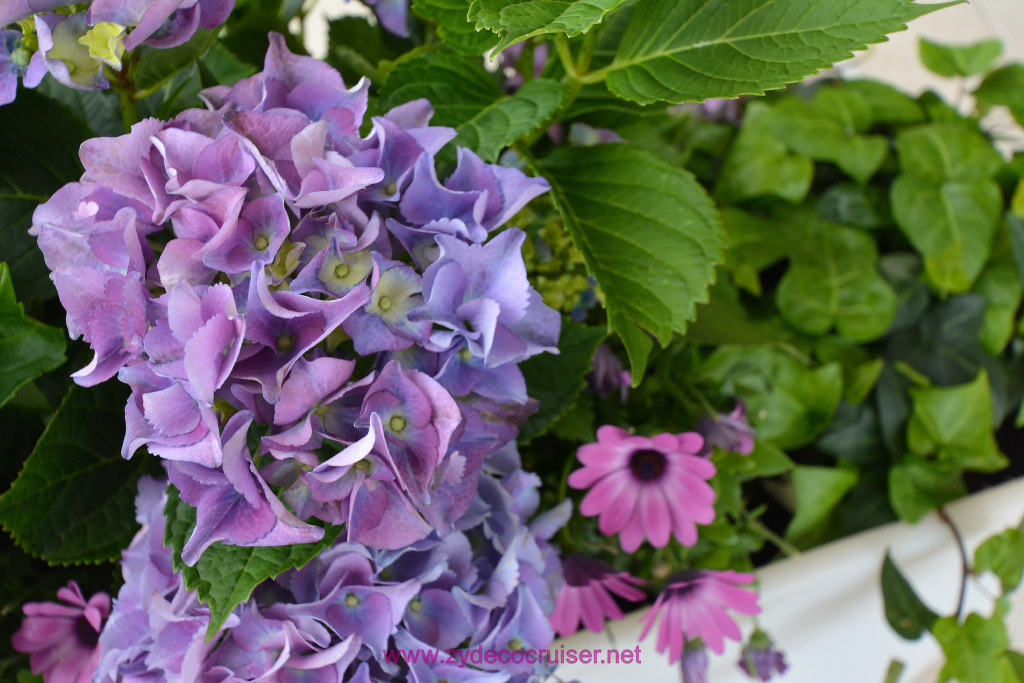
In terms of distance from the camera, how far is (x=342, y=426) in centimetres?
Answer: 25

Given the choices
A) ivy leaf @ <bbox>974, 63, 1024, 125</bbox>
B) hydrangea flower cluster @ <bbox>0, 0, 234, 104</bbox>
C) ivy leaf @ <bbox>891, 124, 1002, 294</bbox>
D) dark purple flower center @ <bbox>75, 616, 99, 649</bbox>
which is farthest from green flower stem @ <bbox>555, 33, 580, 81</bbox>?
ivy leaf @ <bbox>974, 63, 1024, 125</bbox>

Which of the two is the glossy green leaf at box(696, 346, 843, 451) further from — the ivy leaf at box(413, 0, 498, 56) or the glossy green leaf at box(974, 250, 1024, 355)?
the ivy leaf at box(413, 0, 498, 56)

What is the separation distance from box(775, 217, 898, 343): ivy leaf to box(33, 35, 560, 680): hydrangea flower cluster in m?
0.43

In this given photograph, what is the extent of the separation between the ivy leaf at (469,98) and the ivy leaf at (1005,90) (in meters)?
0.59

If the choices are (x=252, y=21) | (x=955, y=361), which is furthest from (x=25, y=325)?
(x=955, y=361)

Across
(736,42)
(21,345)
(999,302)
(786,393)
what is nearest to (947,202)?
(999,302)

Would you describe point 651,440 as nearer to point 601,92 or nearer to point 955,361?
point 601,92

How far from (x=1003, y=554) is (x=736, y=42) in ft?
1.29

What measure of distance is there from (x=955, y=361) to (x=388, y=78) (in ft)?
1.81

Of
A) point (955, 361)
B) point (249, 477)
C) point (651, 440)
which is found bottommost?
point (955, 361)

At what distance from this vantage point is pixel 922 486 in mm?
604

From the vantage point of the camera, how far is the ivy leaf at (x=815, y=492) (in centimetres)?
60

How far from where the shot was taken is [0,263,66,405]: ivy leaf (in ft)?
0.97

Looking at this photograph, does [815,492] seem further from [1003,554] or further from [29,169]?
[29,169]
